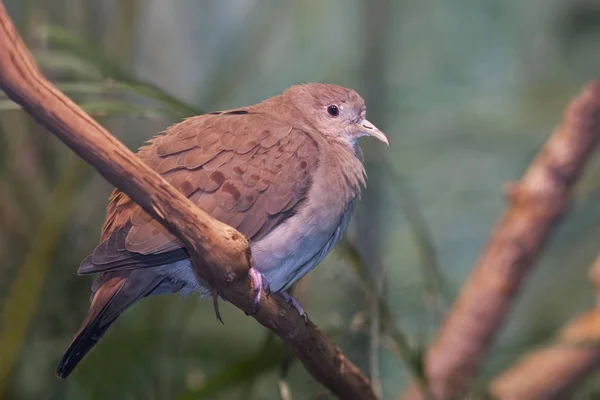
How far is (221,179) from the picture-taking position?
108 centimetres

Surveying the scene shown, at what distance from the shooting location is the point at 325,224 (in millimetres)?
1155

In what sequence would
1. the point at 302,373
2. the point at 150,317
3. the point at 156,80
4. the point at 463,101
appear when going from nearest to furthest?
the point at 150,317, the point at 302,373, the point at 156,80, the point at 463,101

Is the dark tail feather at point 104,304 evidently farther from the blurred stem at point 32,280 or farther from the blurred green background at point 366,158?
the blurred stem at point 32,280

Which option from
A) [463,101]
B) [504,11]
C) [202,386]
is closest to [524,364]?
[202,386]

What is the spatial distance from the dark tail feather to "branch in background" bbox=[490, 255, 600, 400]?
1080 mm

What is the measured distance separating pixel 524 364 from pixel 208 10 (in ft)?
5.93

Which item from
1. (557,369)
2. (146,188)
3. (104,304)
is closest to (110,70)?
(104,304)

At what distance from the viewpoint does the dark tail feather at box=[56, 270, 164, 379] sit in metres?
1.01

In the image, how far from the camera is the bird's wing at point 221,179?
0.98m

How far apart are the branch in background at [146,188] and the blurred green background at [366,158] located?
34 centimetres

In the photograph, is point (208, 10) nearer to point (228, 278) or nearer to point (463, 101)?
point (463, 101)

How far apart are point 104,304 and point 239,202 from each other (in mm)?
245

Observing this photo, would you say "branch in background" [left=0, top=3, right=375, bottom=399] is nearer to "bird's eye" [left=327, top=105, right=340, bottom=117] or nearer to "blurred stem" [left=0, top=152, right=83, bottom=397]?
"bird's eye" [left=327, top=105, right=340, bottom=117]

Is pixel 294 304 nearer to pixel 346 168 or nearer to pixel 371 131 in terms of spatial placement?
pixel 346 168
